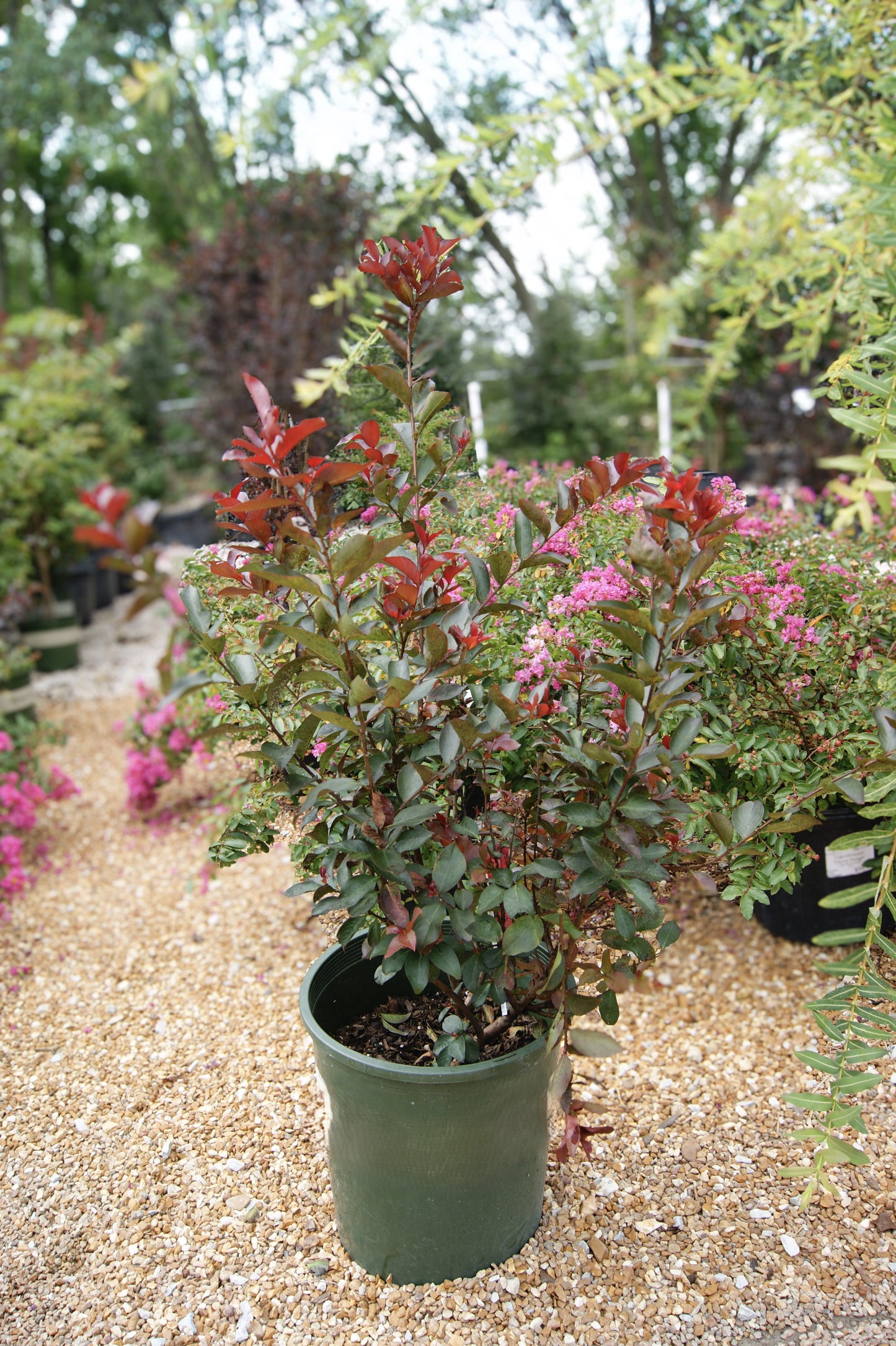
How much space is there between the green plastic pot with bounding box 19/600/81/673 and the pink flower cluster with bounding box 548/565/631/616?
4.65 m

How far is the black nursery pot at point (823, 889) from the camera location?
2.19 metres

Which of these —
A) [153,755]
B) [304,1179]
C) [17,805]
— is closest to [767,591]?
[304,1179]

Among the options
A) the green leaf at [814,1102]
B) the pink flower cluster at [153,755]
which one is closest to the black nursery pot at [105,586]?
the pink flower cluster at [153,755]

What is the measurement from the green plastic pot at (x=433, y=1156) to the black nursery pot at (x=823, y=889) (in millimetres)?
966

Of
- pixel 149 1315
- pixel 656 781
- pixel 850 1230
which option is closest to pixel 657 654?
pixel 656 781

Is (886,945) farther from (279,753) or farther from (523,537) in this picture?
(279,753)

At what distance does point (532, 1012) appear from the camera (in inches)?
61.6

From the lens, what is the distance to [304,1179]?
6.00 feet

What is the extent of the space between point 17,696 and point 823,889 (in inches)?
142

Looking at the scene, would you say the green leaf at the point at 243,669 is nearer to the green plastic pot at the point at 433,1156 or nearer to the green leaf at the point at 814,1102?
the green plastic pot at the point at 433,1156

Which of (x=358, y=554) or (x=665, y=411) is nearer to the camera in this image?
(x=358, y=554)

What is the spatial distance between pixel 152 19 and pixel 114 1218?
9932 mm

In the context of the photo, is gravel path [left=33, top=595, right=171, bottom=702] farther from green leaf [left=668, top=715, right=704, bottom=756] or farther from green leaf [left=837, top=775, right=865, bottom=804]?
green leaf [left=837, top=775, right=865, bottom=804]

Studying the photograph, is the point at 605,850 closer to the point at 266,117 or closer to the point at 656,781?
the point at 656,781
